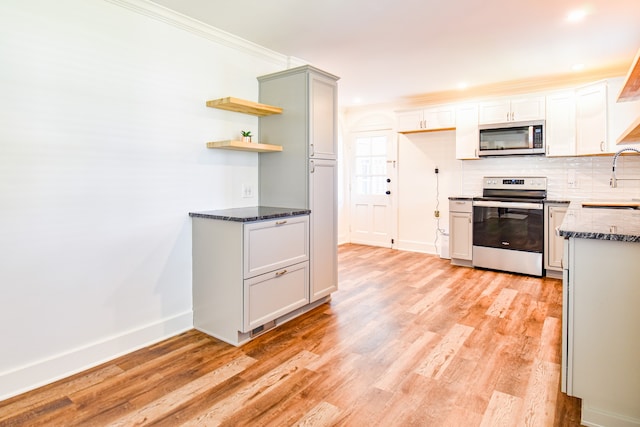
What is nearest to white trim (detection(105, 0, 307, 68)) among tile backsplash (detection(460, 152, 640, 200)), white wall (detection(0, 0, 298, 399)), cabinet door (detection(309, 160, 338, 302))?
white wall (detection(0, 0, 298, 399))

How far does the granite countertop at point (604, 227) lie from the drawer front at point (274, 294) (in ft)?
6.21

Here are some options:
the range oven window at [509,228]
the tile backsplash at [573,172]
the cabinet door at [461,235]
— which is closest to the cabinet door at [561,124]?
the tile backsplash at [573,172]

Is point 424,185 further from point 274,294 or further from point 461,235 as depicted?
point 274,294

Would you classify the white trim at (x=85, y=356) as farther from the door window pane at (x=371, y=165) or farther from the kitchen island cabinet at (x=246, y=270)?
the door window pane at (x=371, y=165)

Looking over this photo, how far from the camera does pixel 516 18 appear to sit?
9.26 feet

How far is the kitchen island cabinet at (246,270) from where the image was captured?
2566 millimetres

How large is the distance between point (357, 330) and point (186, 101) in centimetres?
224

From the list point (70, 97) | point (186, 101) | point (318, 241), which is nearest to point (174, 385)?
point (318, 241)

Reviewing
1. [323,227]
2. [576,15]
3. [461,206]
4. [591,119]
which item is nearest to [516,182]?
[461,206]

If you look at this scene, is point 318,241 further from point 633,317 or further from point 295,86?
point 633,317

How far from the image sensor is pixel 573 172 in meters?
4.50

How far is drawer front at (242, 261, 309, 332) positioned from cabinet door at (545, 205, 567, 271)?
302 cm

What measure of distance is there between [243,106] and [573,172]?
411 centimetres

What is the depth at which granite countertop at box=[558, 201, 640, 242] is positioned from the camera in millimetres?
1587
